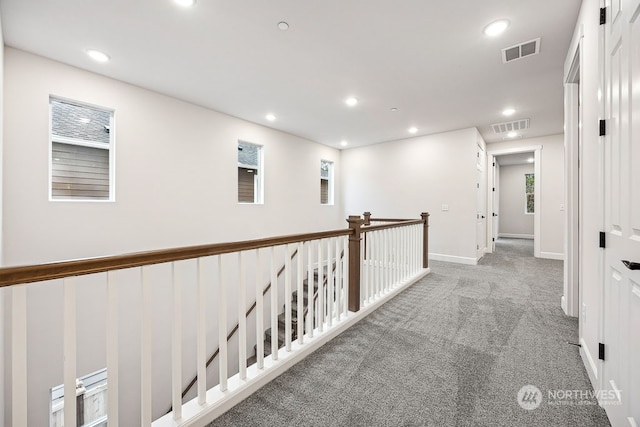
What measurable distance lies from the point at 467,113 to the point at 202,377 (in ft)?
16.2

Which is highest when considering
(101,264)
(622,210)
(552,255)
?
(622,210)

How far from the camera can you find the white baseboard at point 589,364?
157 centimetres

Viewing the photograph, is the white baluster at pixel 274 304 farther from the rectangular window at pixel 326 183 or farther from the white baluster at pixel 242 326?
the rectangular window at pixel 326 183

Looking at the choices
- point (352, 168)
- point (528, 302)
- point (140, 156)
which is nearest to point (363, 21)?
point (140, 156)

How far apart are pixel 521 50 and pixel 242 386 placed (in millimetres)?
3737

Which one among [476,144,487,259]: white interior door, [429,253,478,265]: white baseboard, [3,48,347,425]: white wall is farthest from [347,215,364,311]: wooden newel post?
[476,144,487,259]: white interior door

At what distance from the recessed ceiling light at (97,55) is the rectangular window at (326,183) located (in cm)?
474

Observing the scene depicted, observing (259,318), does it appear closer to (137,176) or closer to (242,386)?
(242,386)

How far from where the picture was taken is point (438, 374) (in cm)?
178

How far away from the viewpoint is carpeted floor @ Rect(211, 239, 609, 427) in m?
1.43

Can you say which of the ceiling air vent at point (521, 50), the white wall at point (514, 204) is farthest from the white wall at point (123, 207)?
the white wall at point (514, 204)

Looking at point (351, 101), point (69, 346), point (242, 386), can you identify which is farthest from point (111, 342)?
point (351, 101)

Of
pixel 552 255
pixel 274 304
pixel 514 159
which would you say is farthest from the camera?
pixel 514 159

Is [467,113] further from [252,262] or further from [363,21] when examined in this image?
[252,262]
